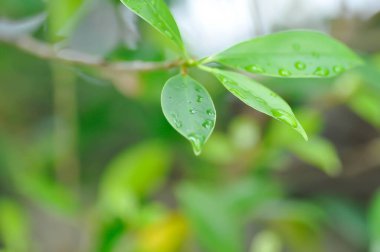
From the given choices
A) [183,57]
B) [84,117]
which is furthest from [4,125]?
[183,57]

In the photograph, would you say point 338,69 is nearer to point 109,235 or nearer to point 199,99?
point 199,99

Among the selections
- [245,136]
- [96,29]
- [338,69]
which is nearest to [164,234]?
[245,136]

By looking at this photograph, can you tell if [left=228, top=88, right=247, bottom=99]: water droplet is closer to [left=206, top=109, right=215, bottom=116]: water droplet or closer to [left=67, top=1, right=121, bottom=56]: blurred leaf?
[left=206, top=109, right=215, bottom=116]: water droplet

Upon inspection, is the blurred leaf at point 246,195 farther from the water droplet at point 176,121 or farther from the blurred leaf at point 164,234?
the water droplet at point 176,121

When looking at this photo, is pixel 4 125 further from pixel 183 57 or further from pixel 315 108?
pixel 183 57

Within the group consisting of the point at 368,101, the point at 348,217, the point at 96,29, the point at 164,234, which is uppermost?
the point at 96,29

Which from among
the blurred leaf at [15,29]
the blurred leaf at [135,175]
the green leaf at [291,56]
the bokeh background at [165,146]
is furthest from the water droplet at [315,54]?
the blurred leaf at [135,175]
